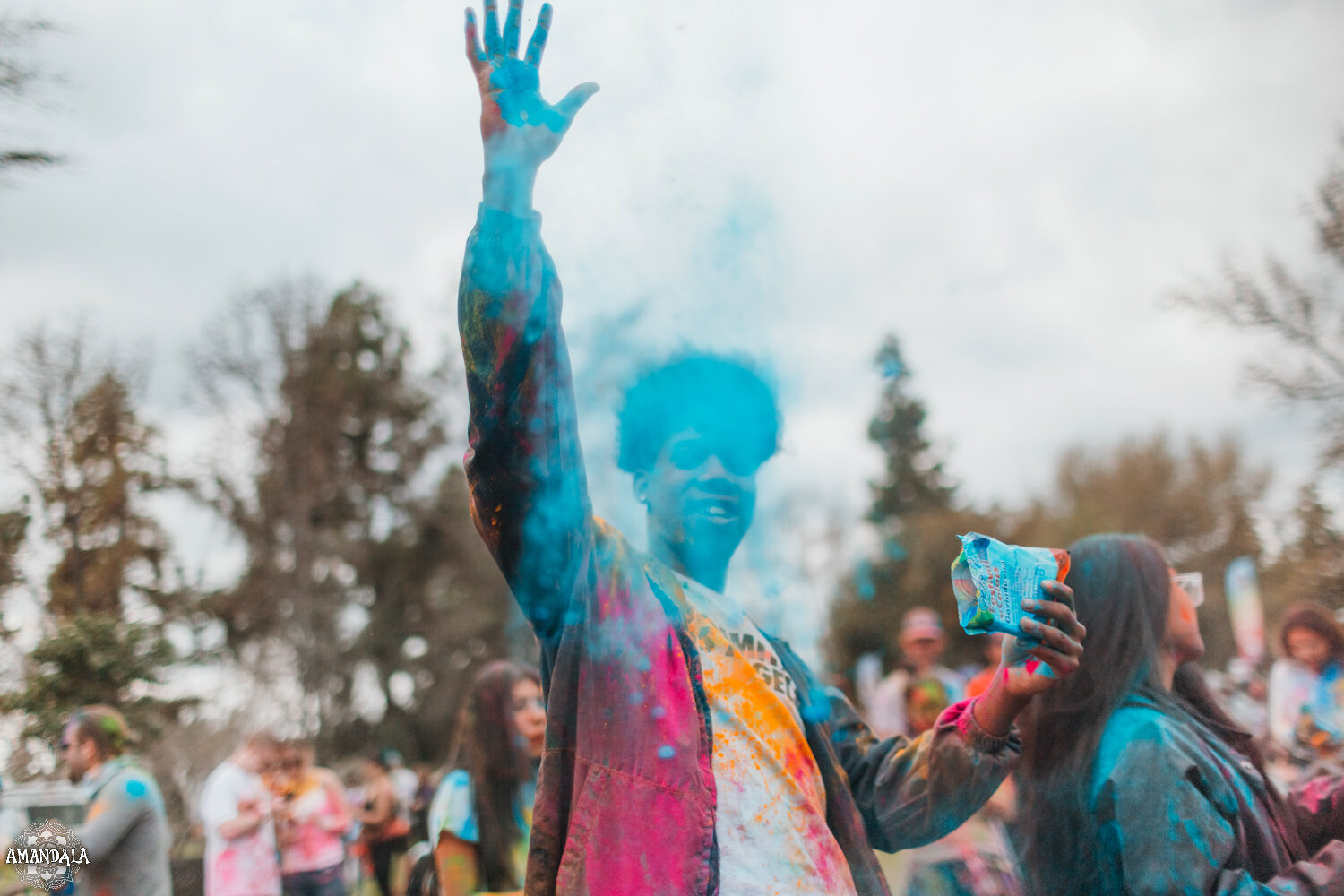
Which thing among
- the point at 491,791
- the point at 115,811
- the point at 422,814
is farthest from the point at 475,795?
the point at 422,814

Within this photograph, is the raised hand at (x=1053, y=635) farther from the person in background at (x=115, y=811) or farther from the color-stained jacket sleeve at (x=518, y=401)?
the person in background at (x=115, y=811)

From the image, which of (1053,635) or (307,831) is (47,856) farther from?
(1053,635)

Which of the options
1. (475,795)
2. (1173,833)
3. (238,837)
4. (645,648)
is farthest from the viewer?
(238,837)

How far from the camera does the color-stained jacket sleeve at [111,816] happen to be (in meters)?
3.29

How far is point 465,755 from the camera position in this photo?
352cm

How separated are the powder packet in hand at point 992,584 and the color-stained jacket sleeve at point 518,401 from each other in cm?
66

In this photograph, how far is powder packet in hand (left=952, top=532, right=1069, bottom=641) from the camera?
148 centimetres

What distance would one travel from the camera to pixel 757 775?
1.50 m

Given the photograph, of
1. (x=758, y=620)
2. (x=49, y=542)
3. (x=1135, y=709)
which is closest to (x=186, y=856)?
(x=49, y=542)

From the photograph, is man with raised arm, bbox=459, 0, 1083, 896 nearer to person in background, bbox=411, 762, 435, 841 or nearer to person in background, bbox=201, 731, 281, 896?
person in background, bbox=411, 762, 435, 841

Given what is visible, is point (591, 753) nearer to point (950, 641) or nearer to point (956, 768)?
point (956, 768)

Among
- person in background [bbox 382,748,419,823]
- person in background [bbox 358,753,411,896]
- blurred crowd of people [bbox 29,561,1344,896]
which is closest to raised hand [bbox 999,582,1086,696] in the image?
blurred crowd of people [bbox 29,561,1344,896]

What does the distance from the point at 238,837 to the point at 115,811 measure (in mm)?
1447

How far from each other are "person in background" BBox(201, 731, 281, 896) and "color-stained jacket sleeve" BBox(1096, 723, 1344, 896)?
441cm
